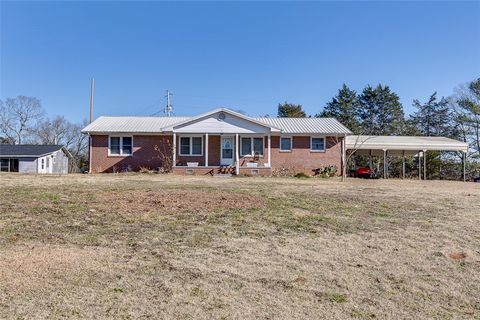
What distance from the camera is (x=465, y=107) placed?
41844 mm

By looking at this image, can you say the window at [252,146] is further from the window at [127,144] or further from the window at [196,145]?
the window at [127,144]

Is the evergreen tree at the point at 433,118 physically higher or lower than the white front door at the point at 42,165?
higher

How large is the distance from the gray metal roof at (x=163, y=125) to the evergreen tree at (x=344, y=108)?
73.0 ft

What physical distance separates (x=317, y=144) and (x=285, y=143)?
2153 millimetres

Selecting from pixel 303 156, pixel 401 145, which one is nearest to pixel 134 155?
pixel 303 156

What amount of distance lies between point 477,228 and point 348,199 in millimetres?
3492

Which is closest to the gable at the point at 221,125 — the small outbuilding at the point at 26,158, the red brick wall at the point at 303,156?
the red brick wall at the point at 303,156

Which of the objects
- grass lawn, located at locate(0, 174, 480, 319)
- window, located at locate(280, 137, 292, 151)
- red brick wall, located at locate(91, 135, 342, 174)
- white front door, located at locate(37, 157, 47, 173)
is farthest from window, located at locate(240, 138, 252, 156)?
white front door, located at locate(37, 157, 47, 173)

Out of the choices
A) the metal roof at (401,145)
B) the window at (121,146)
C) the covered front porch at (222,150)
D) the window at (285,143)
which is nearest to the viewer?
the covered front porch at (222,150)

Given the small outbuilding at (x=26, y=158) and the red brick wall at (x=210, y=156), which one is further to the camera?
the small outbuilding at (x=26, y=158)

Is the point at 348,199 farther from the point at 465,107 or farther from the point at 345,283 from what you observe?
the point at 465,107

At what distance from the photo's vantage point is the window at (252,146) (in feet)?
81.6

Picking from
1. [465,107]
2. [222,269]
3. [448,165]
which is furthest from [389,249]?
[465,107]

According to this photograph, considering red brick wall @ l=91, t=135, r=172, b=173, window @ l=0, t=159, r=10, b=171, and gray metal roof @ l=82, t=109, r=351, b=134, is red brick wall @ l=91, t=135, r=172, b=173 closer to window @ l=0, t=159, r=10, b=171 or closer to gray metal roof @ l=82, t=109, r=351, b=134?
gray metal roof @ l=82, t=109, r=351, b=134
